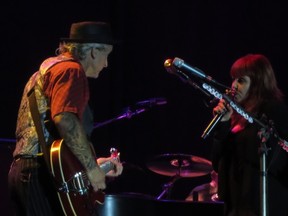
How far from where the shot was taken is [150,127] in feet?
22.3

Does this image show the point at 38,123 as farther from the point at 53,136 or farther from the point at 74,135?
the point at 74,135

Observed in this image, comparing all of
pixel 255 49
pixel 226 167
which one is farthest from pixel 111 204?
pixel 255 49

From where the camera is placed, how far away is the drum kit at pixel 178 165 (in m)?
5.77

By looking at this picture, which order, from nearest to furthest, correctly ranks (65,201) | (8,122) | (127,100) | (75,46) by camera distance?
(65,201) → (75,46) → (8,122) → (127,100)

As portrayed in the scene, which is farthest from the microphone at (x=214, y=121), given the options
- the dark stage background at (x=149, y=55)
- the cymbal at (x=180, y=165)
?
the dark stage background at (x=149, y=55)

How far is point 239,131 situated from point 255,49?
2.45 metres

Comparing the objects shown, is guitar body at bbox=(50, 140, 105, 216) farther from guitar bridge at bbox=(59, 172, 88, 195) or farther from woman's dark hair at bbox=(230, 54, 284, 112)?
woman's dark hair at bbox=(230, 54, 284, 112)

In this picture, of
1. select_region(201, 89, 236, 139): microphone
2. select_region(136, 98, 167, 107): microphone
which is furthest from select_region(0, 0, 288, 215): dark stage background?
select_region(201, 89, 236, 139): microphone

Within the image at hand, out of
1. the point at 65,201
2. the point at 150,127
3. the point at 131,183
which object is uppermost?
the point at 65,201

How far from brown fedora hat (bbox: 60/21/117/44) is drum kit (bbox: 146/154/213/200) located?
225 cm

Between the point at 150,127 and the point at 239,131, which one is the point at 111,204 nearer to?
the point at 239,131

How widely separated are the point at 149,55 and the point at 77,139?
Answer: 3.56 m

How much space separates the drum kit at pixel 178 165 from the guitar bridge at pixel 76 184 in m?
2.47

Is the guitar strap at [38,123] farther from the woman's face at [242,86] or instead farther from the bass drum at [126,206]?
the woman's face at [242,86]
